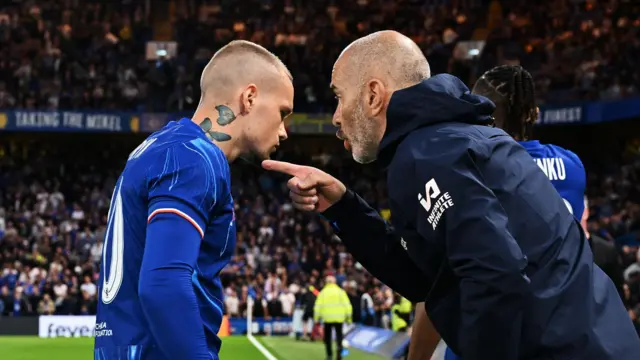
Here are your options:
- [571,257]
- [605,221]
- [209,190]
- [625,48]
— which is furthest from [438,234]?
[625,48]

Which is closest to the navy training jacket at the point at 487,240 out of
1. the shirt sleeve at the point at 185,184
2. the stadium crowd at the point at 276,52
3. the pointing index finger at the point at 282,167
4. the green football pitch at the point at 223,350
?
the shirt sleeve at the point at 185,184

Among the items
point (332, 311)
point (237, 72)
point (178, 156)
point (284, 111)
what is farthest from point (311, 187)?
point (332, 311)

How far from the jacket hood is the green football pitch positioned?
14.9 m

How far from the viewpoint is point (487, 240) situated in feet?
6.97

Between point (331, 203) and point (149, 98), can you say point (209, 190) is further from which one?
point (149, 98)

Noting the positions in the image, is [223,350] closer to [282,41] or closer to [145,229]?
[145,229]

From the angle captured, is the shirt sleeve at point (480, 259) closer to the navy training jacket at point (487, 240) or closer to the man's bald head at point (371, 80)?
the navy training jacket at point (487, 240)

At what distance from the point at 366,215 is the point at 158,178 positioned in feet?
2.90

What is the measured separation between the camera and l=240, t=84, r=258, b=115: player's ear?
328 centimetres

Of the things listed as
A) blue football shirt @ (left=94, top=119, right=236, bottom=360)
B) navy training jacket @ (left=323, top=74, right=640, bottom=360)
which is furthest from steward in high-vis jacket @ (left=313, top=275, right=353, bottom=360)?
navy training jacket @ (left=323, top=74, right=640, bottom=360)

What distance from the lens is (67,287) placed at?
1048 inches

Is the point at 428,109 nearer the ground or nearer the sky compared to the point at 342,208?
nearer the sky

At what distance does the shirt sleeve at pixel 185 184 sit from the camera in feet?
8.84

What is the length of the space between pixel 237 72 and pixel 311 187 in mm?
503
